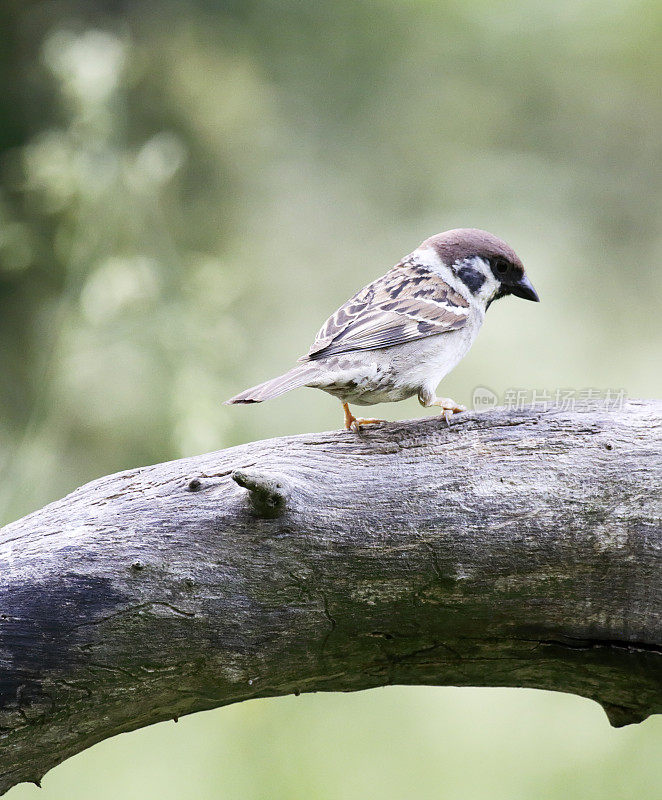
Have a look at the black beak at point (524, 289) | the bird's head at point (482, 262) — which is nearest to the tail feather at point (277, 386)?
the bird's head at point (482, 262)

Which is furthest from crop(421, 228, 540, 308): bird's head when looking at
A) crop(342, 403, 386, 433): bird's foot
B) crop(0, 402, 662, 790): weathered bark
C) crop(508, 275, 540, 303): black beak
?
crop(0, 402, 662, 790): weathered bark

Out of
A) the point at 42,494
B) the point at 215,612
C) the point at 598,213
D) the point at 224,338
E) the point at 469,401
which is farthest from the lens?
the point at 598,213

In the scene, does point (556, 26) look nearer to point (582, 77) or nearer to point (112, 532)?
point (582, 77)

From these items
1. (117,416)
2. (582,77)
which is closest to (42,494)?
(117,416)

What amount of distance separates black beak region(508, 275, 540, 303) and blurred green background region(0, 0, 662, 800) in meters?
1.04

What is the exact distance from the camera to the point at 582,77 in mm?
4371

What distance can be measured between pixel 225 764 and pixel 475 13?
3.72 metres

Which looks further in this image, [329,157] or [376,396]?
[329,157]

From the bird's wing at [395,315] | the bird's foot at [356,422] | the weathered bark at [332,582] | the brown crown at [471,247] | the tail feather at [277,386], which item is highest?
the brown crown at [471,247]

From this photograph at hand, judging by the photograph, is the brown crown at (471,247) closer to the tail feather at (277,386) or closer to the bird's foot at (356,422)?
the bird's foot at (356,422)

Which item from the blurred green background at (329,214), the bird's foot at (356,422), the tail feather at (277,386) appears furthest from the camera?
the blurred green background at (329,214)

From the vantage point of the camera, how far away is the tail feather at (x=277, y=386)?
1.83 metres

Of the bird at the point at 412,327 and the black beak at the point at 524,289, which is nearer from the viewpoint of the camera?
the bird at the point at 412,327

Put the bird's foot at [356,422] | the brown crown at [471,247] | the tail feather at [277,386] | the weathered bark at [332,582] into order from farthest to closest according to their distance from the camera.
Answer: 1. the brown crown at [471,247]
2. the bird's foot at [356,422]
3. the tail feather at [277,386]
4. the weathered bark at [332,582]
